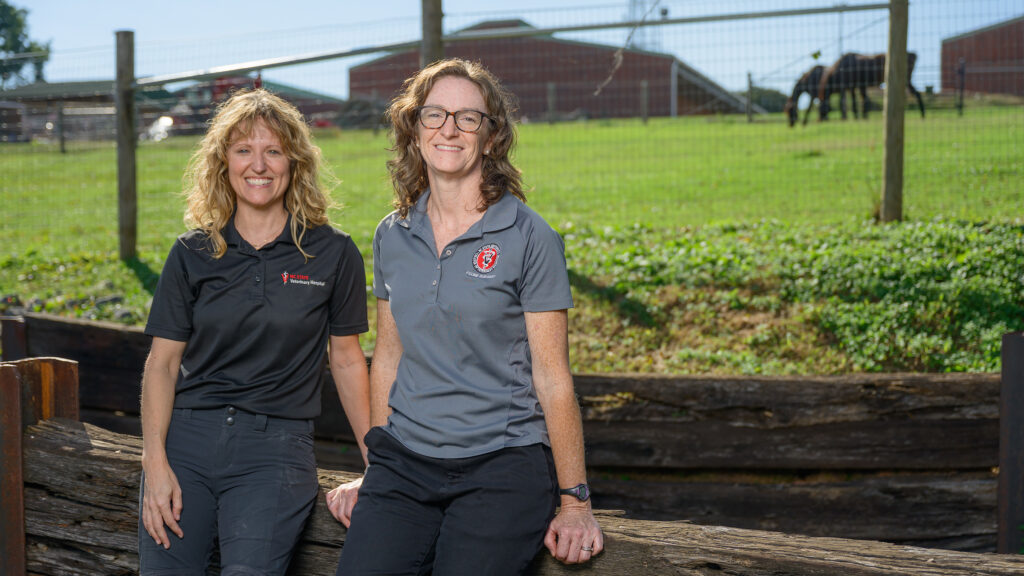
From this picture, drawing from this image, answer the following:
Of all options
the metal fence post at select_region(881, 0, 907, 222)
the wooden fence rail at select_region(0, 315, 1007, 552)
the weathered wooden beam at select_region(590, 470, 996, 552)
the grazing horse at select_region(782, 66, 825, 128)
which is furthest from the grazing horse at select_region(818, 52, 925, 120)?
the weathered wooden beam at select_region(590, 470, 996, 552)

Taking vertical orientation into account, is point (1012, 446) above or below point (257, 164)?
below

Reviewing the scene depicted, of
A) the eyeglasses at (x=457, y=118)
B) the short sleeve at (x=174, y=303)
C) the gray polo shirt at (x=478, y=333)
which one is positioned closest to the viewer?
the gray polo shirt at (x=478, y=333)

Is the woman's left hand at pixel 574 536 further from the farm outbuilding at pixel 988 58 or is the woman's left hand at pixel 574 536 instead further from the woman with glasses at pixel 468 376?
the farm outbuilding at pixel 988 58

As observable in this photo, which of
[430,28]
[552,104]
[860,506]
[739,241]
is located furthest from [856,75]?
[860,506]

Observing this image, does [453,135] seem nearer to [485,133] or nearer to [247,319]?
[485,133]

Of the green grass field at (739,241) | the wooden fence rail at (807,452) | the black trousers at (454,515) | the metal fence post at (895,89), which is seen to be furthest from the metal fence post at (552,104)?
the black trousers at (454,515)

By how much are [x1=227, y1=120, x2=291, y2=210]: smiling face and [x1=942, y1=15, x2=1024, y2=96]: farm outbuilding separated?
24.9 feet

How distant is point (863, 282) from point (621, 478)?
100 inches

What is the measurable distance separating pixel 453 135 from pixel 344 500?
1135mm

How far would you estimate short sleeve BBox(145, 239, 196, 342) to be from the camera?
2.98 m

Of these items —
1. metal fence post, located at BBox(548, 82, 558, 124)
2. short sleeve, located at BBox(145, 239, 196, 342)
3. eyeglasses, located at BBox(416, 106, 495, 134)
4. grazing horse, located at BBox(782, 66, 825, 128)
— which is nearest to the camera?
eyeglasses, located at BBox(416, 106, 495, 134)

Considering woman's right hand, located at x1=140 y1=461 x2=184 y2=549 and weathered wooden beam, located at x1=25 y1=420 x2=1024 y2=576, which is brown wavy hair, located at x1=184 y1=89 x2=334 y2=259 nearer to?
woman's right hand, located at x1=140 y1=461 x2=184 y2=549

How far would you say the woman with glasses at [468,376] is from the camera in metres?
2.50

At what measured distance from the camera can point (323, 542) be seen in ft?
9.65
